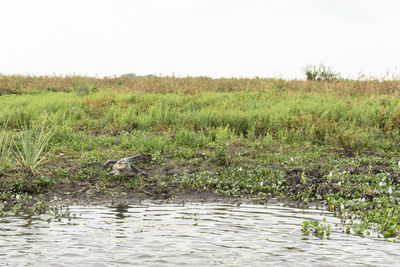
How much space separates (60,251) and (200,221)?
2.29 meters

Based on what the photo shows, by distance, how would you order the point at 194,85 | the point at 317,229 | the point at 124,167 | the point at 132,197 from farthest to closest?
the point at 194,85 < the point at 124,167 < the point at 132,197 < the point at 317,229

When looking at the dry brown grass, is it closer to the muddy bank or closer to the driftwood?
the driftwood

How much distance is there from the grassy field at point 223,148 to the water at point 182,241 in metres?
0.91

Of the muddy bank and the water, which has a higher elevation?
the muddy bank

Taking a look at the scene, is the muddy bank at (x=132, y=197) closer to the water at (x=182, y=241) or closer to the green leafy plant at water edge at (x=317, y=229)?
the water at (x=182, y=241)

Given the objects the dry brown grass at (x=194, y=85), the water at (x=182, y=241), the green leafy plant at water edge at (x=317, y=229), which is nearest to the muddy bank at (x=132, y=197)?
the water at (x=182, y=241)

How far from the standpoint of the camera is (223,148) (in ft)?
36.9

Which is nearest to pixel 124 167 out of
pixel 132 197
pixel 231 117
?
pixel 132 197

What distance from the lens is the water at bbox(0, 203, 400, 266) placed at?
548 centimetres

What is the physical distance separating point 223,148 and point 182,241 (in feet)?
17.1

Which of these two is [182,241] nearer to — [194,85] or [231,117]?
[231,117]

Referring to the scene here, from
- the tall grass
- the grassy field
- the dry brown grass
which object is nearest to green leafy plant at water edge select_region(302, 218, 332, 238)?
the grassy field

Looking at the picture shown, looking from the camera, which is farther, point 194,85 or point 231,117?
point 194,85

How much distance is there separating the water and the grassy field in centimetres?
91
